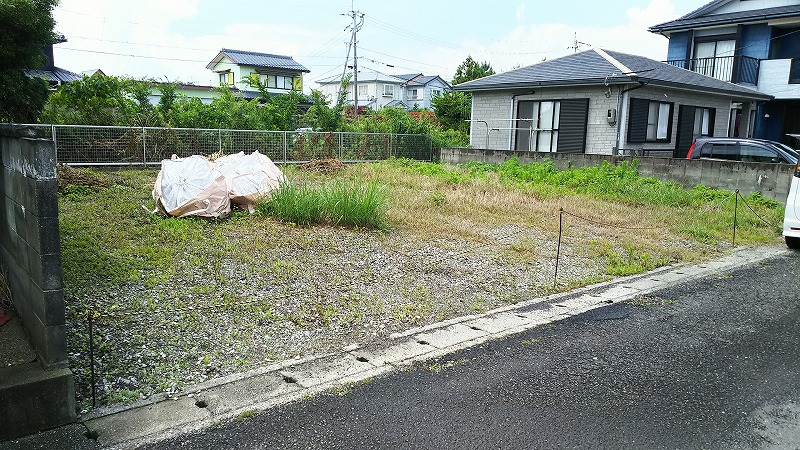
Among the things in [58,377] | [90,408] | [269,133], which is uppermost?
[269,133]

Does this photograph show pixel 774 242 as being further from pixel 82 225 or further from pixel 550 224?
pixel 82 225

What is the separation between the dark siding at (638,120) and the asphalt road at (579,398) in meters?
11.1

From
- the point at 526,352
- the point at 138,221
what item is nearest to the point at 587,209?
the point at 526,352

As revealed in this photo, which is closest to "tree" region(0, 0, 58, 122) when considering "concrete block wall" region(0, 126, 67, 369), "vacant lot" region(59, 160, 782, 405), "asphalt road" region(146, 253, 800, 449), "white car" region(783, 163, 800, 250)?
"vacant lot" region(59, 160, 782, 405)

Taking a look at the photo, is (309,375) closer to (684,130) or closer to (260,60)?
(684,130)

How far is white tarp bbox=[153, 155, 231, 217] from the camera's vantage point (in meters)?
7.67

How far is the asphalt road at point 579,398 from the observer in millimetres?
2848

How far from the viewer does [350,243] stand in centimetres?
688

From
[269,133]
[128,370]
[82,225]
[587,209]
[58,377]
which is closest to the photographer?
[58,377]

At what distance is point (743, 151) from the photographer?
12492 millimetres

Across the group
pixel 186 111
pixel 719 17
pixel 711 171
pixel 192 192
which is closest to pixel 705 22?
pixel 719 17

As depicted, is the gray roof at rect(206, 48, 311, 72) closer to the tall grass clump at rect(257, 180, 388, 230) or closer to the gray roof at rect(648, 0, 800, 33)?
the gray roof at rect(648, 0, 800, 33)

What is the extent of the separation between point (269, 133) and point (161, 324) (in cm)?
1097

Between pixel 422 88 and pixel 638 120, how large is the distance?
37.6 metres
